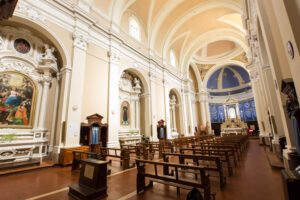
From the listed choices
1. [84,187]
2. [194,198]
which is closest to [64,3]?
[84,187]

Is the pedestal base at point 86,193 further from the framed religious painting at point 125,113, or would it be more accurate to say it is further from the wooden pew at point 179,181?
the framed religious painting at point 125,113

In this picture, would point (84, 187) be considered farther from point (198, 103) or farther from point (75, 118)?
point (198, 103)

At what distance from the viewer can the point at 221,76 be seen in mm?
22859

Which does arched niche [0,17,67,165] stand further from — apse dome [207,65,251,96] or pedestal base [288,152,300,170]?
apse dome [207,65,251,96]

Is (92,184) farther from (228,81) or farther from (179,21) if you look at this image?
(228,81)

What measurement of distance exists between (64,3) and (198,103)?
18.1 metres

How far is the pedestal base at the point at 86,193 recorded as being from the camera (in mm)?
2365

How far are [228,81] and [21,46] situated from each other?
24177 mm

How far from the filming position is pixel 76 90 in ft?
19.7

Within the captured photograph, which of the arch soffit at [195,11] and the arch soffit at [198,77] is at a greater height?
the arch soffit at [195,11]

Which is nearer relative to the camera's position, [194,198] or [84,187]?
[194,198]

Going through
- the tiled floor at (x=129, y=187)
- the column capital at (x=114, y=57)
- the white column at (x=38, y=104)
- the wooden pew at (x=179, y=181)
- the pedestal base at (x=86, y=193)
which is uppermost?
the column capital at (x=114, y=57)

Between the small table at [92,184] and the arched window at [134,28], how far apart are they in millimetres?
9344

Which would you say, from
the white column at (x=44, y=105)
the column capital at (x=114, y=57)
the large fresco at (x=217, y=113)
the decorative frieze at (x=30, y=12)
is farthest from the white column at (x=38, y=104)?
the large fresco at (x=217, y=113)
